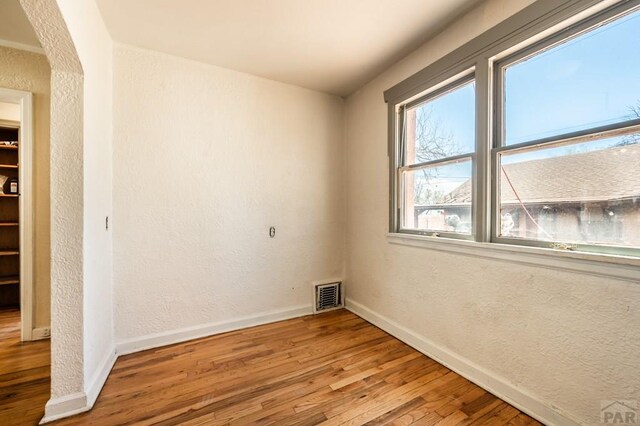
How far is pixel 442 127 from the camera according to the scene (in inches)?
84.3

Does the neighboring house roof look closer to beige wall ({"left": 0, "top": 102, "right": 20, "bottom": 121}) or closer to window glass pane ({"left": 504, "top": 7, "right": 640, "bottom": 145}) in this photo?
window glass pane ({"left": 504, "top": 7, "right": 640, "bottom": 145})

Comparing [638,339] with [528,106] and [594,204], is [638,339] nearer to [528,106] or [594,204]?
[594,204]

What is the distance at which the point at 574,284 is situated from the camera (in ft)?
4.35

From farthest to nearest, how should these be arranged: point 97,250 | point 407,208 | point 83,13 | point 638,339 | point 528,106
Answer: point 407,208 → point 97,250 → point 528,106 → point 83,13 → point 638,339

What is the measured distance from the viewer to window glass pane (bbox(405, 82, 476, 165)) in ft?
6.31

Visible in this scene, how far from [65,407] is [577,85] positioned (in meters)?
3.36

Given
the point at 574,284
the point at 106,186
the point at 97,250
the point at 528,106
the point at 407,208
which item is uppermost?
the point at 528,106

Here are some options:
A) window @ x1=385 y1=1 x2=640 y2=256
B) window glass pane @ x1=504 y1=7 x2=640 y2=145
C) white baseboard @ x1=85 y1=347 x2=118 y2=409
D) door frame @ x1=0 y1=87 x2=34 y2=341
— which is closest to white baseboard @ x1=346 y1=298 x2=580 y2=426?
window @ x1=385 y1=1 x2=640 y2=256

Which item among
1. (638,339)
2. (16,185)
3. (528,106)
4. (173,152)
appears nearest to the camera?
(638,339)

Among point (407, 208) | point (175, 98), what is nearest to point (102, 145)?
point (175, 98)

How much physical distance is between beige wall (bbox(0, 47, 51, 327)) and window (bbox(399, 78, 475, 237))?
3.27 meters

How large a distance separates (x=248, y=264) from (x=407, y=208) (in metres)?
1.66

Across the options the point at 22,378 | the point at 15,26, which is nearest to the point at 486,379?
the point at 22,378

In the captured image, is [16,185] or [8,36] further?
[16,185]
